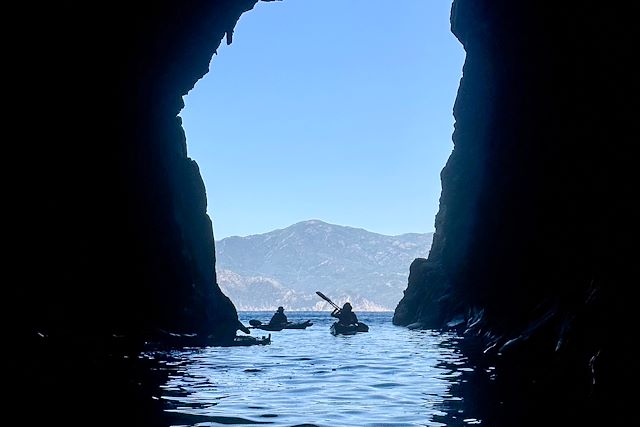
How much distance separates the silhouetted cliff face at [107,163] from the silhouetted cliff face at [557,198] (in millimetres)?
14994

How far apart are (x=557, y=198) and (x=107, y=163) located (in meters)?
19.2

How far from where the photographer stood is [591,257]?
15633mm

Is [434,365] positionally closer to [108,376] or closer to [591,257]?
[591,257]

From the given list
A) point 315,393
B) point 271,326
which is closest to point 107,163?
point 315,393

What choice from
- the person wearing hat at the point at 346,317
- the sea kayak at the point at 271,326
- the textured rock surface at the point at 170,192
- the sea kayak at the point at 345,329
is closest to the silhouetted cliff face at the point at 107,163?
the textured rock surface at the point at 170,192

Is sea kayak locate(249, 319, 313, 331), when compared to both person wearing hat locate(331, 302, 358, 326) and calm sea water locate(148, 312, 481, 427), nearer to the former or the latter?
person wearing hat locate(331, 302, 358, 326)

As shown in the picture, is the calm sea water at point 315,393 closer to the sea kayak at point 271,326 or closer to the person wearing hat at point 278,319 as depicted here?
the sea kayak at point 271,326

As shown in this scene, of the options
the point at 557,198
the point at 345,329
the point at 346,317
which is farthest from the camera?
the point at 346,317

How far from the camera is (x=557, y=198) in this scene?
1914cm

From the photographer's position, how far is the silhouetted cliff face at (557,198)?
1301 centimetres

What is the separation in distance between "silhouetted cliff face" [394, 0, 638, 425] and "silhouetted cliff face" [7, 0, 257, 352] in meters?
15.0

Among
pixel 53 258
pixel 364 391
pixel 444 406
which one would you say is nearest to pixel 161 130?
pixel 53 258

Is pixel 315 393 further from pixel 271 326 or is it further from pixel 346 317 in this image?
pixel 271 326

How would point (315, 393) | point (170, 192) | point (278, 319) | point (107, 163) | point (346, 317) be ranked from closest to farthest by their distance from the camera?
point (315, 393) < point (107, 163) < point (170, 192) < point (346, 317) < point (278, 319)
